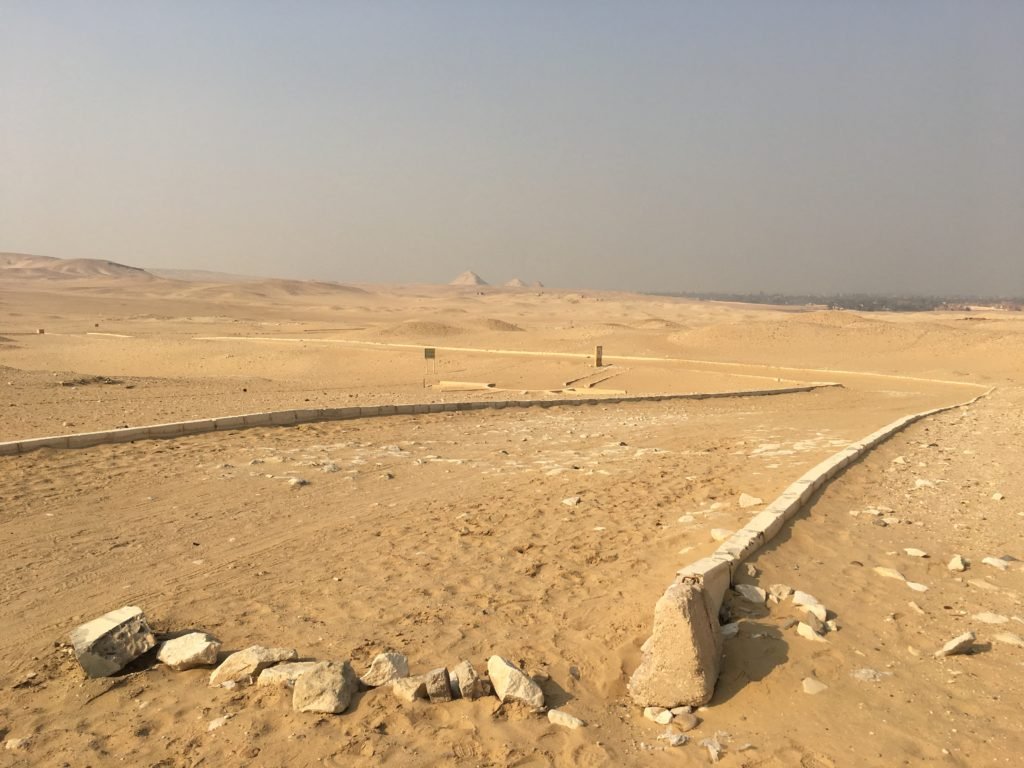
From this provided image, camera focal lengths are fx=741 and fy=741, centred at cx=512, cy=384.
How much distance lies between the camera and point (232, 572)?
5.61 meters

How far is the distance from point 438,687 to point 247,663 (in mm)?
1068

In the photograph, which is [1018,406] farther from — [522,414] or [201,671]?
[201,671]

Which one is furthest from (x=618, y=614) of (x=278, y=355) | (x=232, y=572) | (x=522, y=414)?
(x=278, y=355)

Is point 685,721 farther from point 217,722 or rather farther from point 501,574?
point 217,722

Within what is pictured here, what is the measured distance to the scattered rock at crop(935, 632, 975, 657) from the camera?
405 centimetres

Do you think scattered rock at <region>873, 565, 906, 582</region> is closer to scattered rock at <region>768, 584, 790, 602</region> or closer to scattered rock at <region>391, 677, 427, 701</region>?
scattered rock at <region>768, 584, 790, 602</region>

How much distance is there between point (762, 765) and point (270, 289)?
109 m

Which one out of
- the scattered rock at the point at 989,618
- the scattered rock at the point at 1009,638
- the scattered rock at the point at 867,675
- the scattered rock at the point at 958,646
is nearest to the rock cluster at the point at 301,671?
the scattered rock at the point at 867,675

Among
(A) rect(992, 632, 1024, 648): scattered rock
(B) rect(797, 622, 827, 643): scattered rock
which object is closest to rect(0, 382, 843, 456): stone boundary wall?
(B) rect(797, 622, 827, 643): scattered rock

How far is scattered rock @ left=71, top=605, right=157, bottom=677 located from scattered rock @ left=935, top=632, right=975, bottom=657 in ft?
14.4

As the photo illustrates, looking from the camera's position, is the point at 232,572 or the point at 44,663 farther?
the point at 232,572

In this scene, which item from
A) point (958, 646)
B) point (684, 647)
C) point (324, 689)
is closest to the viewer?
point (324, 689)

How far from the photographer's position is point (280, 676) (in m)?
3.85

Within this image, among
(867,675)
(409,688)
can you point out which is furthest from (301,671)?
(867,675)
